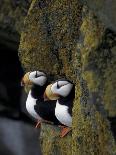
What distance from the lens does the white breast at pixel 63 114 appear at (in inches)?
187

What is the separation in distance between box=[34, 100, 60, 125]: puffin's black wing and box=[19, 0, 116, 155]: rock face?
3.9 inches

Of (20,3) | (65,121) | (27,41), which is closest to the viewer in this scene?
(65,121)

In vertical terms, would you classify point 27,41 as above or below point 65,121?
above

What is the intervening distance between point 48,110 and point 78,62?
1.03 meters

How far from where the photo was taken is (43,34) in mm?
5496

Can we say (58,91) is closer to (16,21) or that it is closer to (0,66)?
(16,21)

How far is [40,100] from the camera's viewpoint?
538cm

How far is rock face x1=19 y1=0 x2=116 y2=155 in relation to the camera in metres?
3.41

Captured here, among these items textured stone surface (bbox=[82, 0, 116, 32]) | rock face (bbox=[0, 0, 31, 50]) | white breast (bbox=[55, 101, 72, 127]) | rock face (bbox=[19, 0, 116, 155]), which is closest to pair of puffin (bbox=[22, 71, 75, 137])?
white breast (bbox=[55, 101, 72, 127])

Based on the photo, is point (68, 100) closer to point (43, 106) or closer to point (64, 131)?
point (64, 131)

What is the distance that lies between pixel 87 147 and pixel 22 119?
14.8ft

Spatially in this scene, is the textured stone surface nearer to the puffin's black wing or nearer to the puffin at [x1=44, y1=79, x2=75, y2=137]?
the puffin at [x1=44, y1=79, x2=75, y2=137]

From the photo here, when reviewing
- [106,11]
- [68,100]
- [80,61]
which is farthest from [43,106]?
[106,11]

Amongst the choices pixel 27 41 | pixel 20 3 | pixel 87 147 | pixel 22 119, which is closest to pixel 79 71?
pixel 87 147
